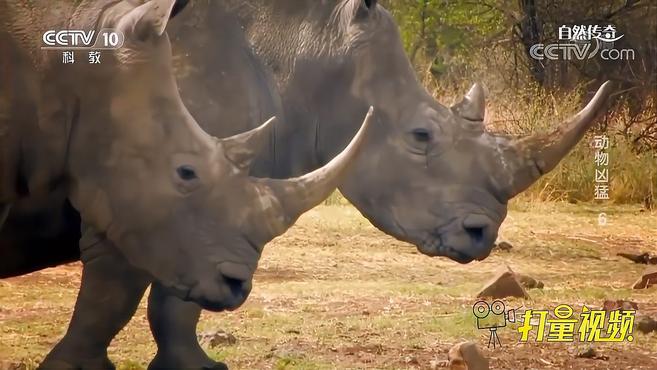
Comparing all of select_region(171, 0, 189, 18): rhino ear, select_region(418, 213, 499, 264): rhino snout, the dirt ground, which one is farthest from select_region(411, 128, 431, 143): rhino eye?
select_region(171, 0, 189, 18): rhino ear

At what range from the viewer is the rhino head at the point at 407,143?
11.9ft

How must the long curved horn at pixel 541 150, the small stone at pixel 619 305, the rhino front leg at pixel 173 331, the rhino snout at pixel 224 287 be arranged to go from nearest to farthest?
the rhino snout at pixel 224 287 < the rhino front leg at pixel 173 331 < the long curved horn at pixel 541 150 < the small stone at pixel 619 305

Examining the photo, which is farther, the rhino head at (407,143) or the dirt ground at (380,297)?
the dirt ground at (380,297)

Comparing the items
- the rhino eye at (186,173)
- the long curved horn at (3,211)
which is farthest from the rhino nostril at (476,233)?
the long curved horn at (3,211)

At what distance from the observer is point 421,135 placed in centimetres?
370

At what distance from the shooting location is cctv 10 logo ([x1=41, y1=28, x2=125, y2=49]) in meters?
2.94

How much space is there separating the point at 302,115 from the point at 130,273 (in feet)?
2.15

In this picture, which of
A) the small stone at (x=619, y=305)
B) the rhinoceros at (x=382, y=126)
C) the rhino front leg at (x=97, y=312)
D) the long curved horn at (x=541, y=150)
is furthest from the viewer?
the small stone at (x=619, y=305)

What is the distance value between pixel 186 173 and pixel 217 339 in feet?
3.65

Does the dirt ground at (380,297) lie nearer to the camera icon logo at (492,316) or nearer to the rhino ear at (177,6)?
the camera icon logo at (492,316)

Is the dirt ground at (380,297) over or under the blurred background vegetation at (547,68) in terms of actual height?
under

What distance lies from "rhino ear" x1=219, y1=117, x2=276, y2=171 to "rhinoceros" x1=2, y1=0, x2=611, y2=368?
450 millimetres

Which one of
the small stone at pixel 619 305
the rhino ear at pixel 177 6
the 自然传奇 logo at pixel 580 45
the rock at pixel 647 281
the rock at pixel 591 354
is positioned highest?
the rhino ear at pixel 177 6

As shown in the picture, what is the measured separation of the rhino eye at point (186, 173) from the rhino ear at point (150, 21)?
0.83 feet
